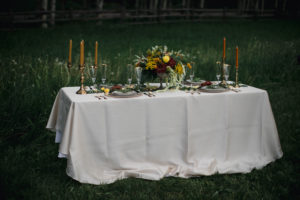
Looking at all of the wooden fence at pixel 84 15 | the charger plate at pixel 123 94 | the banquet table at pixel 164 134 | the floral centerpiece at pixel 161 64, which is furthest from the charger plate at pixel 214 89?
the wooden fence at pixel 84 15

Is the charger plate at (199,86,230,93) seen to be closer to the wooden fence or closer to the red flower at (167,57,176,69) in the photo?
the red flower at (167,57,176,69)

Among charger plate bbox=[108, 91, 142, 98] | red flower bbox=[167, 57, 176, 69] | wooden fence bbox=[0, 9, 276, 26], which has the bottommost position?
charger plate bbox=[108, 91, 142, 98]

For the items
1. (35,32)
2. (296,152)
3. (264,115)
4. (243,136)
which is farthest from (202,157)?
(35,32)

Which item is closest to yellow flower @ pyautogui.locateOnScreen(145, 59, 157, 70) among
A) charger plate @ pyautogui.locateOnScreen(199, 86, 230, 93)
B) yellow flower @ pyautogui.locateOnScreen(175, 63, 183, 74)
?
yellow flower @ pyautogui.locateOnScreen(175, 63, 183, 74)

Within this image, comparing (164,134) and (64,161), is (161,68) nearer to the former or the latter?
(164,134)

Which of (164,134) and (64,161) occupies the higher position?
(164,134)

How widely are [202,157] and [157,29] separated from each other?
15.5 meters

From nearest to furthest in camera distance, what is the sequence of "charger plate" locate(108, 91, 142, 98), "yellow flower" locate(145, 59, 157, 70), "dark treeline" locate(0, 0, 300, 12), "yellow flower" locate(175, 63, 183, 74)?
"charger plate" locate(108, 91, 142, 98), "yellow flower" locate(145, 59, 157, 70), "yellow flower" locate(175, 63, 183, 74), "dark treeline" locate(0, 0, 300, 12)

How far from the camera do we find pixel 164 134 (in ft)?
15.0

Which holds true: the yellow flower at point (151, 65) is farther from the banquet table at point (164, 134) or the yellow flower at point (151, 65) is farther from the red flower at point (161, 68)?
the banquet table at point (164, 134)

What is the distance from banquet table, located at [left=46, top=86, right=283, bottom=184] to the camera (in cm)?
426

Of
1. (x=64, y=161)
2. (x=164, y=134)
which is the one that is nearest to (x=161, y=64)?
(x=164, y=134)

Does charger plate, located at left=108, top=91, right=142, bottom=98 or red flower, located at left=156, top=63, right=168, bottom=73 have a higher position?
red flower, located at left=156, top=63, right=168, bottom=73

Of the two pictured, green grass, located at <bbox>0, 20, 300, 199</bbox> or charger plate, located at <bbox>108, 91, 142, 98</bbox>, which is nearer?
green grass, located at <bbox>0, 20, 300, 199</bbox>
